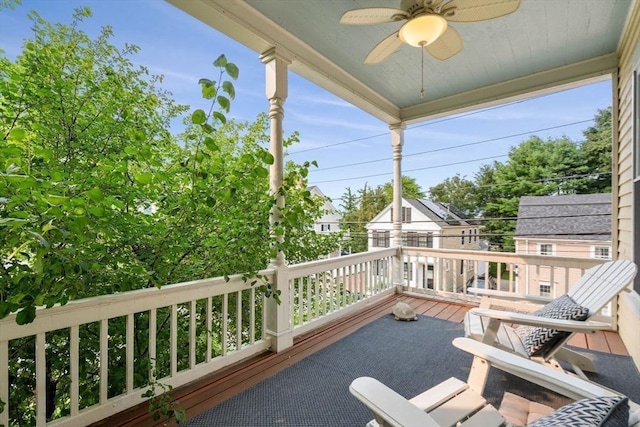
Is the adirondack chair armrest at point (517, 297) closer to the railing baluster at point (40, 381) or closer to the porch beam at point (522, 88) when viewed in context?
the porch beam at point (522, 88)

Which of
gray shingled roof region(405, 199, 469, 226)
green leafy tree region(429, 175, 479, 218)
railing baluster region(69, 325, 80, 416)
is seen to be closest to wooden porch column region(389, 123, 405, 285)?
railing baluster region(69, 325, 80, 416)

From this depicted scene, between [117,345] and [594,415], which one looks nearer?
[594,415]

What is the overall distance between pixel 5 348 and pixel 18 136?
1.03 metres

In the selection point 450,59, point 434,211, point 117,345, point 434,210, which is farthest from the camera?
point 434,210

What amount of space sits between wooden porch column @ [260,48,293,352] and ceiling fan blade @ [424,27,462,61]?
1266 millimetres

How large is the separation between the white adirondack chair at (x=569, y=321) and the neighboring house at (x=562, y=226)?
2.79 metres

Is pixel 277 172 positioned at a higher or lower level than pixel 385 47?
lower

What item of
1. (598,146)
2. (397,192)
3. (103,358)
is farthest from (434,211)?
(103,358)

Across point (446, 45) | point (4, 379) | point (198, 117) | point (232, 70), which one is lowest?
point (4, 379)

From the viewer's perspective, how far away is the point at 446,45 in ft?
7.25

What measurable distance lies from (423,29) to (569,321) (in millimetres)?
2070

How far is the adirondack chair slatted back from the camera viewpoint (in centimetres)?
194

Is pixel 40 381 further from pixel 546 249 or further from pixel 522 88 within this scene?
pixel 546 249

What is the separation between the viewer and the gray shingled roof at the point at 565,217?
17.2 feet
